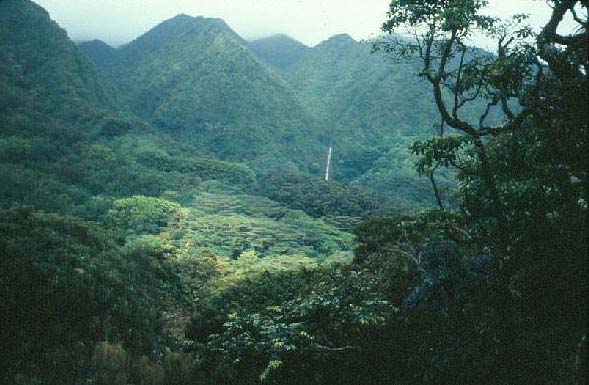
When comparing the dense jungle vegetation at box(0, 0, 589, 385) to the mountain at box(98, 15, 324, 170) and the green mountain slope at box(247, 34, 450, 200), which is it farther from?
the mountain at box(98, 15, 324, 170)

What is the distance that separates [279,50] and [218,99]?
2025 inches

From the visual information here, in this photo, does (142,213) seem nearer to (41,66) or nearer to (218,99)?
(41,66)

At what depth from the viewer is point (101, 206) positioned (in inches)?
1431

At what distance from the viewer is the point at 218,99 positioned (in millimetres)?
89812

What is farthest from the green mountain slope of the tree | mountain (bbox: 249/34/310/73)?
the tree

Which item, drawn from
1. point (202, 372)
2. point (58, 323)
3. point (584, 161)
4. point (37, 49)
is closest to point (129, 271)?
point (58, 323)

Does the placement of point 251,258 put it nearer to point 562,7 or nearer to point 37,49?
point 562,7

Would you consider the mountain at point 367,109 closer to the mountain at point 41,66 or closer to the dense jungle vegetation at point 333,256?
the dense jungle vegetation at point 333,256

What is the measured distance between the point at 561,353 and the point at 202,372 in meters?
5.43

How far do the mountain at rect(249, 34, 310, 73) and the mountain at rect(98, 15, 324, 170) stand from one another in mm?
21139

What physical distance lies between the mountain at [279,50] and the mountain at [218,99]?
2114cm

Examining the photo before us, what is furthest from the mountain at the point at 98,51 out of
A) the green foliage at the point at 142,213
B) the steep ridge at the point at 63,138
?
the green foliage at the point at 142,213

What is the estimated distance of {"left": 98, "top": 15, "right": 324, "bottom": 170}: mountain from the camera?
8262cm

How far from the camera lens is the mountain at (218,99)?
271 feet
